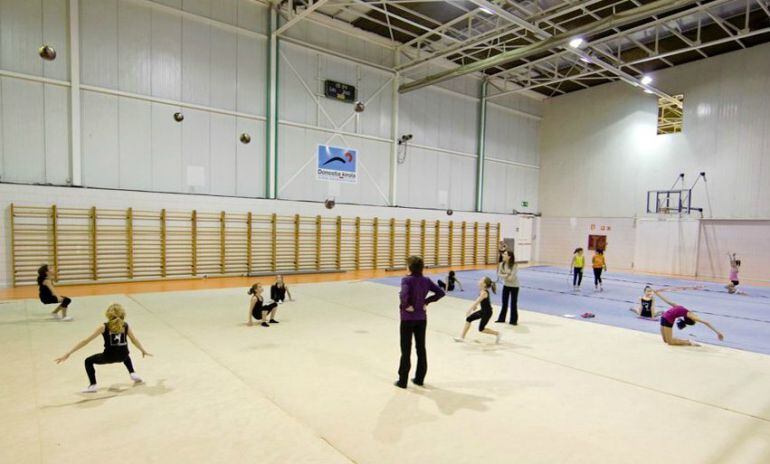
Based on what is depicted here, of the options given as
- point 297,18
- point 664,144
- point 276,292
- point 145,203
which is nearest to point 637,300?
point 276,292

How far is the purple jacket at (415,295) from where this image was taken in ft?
16.5

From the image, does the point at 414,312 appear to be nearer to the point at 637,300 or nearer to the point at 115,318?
the point at 115,318

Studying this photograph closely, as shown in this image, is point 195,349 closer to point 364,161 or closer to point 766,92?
point 364,161

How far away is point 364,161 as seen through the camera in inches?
731

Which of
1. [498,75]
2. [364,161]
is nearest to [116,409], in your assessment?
[364,161]

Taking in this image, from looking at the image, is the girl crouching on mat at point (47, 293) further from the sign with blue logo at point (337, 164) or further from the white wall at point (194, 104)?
the sign with blue logo at point (337, 164)

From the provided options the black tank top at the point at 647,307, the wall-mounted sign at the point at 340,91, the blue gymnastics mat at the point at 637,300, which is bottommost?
the blue gymnastics mat at the point at 637,300

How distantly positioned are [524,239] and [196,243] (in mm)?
18124

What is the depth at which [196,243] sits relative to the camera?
1445 centimetres

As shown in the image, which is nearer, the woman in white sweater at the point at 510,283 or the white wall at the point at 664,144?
the woman in white sweater at the point at 510,283

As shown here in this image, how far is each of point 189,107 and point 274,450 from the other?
13527 millimetres

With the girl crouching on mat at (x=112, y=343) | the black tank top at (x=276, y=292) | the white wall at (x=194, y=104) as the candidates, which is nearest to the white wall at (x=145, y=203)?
the white wall at (x=194, y=104)

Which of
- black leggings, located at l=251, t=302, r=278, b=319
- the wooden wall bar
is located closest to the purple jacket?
black leggings, located at l=251, t=302, r=278, b=319

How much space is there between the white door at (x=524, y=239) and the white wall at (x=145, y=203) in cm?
795
